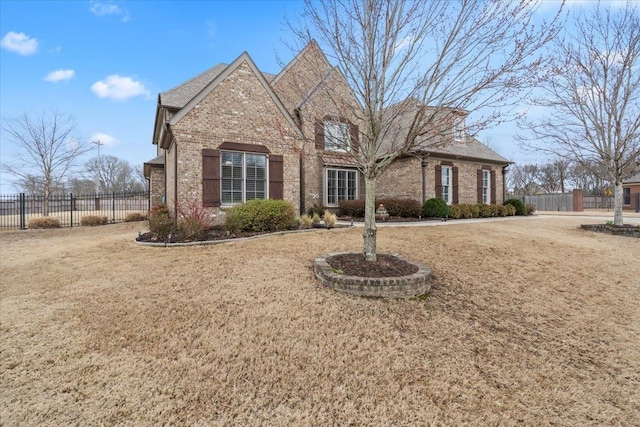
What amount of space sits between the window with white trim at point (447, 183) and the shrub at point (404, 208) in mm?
3219

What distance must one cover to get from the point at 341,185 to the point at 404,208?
3705 mm

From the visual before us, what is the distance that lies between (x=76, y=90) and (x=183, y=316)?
51.0 feet

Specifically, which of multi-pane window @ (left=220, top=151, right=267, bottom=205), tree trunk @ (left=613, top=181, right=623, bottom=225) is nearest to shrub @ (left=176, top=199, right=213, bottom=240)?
multi-pane window @ (left=220, top=151, right=267, bottom=205)

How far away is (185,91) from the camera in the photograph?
14250 mm

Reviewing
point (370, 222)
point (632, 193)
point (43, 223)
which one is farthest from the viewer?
point (632, 193)

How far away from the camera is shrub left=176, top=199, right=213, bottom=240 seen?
8852 mm

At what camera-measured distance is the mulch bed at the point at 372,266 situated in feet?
16.2

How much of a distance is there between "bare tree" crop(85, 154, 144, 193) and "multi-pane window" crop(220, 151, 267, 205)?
46150mm

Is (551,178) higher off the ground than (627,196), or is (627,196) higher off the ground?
(551,178)

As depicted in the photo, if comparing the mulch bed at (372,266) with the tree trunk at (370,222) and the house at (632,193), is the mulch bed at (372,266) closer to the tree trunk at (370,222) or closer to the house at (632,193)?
the tree trunk at (370,222)

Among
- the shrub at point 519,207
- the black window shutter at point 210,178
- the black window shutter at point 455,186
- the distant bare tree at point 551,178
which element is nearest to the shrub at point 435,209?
the black window shutter at point 455,186

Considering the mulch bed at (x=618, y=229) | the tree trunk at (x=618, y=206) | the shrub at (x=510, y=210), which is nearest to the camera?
the mulch bed at (x=618, y=229)

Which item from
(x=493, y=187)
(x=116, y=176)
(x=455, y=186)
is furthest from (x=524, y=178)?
(x=116, y=176)

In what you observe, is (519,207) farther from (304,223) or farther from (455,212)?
(304,223)
